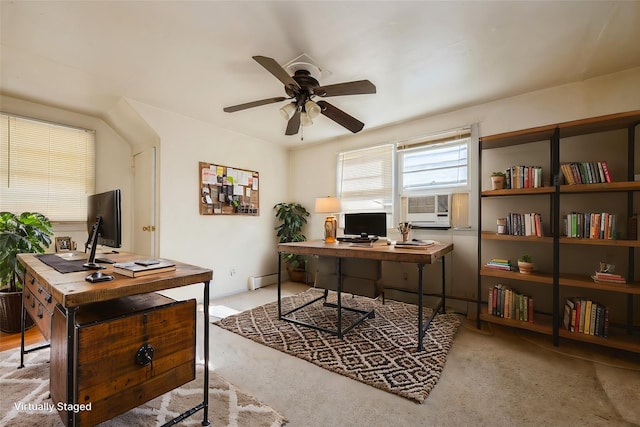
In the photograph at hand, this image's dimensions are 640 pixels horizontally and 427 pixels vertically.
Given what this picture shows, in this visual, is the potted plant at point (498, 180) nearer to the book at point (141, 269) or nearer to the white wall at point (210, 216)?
the book at point (141, 269)

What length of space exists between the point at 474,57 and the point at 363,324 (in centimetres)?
264

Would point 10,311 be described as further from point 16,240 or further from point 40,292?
point 40,292

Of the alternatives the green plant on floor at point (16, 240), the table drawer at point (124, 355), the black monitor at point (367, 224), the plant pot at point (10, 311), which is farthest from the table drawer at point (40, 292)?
the black monitor at point (367, 224)

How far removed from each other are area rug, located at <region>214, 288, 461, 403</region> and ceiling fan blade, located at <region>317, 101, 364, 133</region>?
78.1 inches

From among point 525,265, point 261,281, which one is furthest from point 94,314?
point 525,265

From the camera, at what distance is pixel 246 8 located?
5.43 ft

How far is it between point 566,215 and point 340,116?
2430 millimetres

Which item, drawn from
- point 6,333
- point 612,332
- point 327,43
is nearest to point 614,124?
point 612,332

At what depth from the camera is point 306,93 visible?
221 centimetres

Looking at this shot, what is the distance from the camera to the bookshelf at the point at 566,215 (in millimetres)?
2223

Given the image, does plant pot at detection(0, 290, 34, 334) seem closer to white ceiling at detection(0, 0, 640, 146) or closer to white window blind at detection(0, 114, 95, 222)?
white window blind at detection(0, 114, 95, 222)

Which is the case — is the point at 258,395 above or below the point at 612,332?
below

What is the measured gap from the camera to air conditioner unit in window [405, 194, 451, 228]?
3336mm

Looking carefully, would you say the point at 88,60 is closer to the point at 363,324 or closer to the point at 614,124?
the point at 363,324
